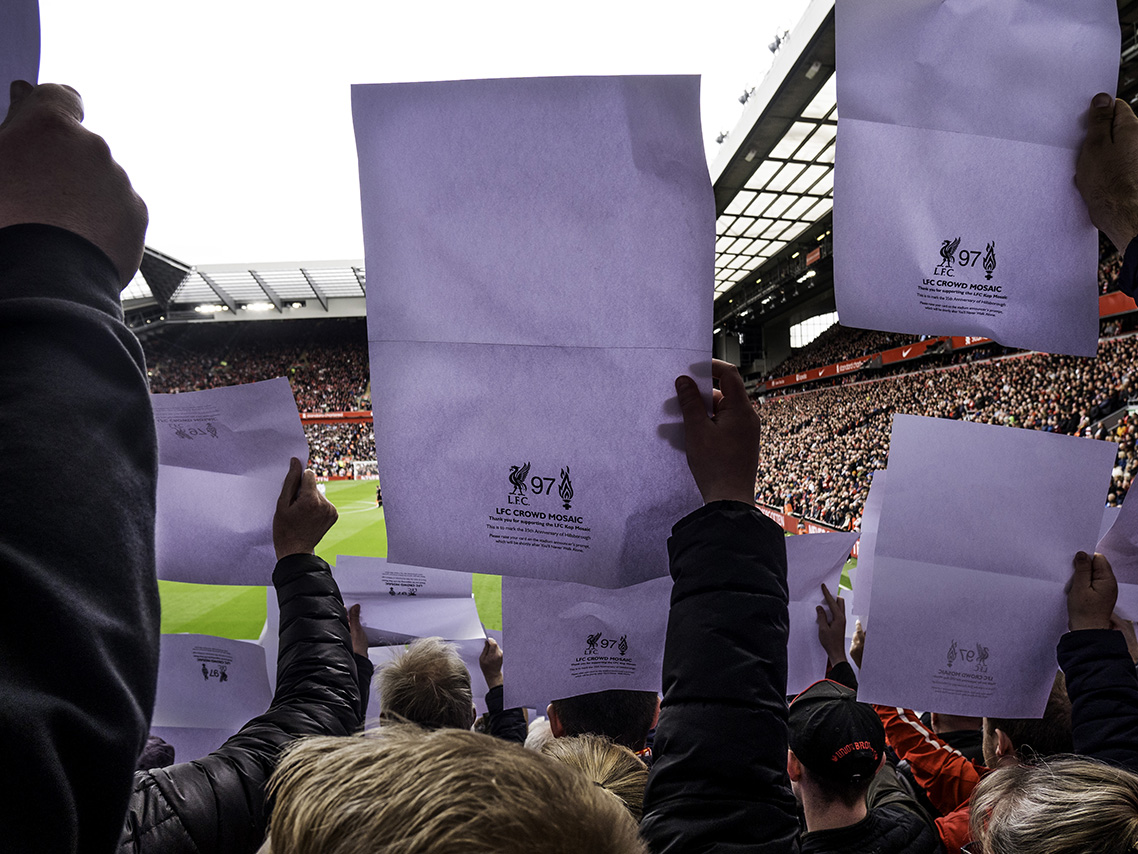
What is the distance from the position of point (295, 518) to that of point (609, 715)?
3.35 feet

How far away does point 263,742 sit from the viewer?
1.11m

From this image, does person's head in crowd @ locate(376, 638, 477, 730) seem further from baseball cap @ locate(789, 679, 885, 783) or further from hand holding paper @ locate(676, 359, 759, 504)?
hand holding paper @ locate(676, 359, 759, 504)

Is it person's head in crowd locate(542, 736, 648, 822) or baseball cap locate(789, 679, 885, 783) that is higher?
person's head in crowd locate(542, 736, 648, 822)

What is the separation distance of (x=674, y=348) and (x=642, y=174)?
0.27 meters

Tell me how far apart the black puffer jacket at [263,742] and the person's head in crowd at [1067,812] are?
1.25 metres

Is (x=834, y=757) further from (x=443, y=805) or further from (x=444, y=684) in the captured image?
(x=443, y=805)

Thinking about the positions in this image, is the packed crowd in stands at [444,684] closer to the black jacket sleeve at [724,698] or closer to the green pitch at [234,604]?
the black jacket sleeve at [724,698]

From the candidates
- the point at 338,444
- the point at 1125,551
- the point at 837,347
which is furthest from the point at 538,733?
the point at 338,444

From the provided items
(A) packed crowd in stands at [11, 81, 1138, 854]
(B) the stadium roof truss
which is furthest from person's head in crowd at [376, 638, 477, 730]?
(B) the stadium roof truss

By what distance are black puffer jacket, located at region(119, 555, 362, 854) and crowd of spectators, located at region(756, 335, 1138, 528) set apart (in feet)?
33.7

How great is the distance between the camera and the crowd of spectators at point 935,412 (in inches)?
549

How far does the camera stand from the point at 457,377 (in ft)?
3.20

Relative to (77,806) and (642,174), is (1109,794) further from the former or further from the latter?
(77,806)

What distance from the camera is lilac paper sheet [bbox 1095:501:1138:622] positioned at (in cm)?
131
